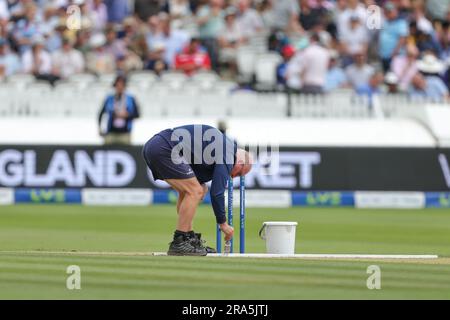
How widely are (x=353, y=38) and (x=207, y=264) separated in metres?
15.4

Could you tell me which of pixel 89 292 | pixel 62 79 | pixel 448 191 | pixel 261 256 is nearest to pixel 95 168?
pixel 62 79

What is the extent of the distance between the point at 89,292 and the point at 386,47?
17.9 m

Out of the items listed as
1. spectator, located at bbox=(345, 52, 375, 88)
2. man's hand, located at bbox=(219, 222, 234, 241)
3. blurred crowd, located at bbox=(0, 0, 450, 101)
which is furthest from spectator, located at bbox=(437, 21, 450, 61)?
man's hand, located at bbox=(219, 222, 234, 241)

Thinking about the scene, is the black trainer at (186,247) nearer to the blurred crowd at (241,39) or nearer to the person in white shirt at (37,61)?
the blurred crowd at (241,39)

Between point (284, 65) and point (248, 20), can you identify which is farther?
point (248, 20)

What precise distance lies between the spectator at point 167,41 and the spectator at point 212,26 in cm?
41

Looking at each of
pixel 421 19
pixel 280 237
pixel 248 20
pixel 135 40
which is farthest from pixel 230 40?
pixel 280 237

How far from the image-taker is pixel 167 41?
28047 mm

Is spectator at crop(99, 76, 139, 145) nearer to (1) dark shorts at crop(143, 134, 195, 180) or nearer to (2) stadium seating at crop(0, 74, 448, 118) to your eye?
(2) stadium seating at crop(0, 74, 448, 118)

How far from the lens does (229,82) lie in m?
27.0

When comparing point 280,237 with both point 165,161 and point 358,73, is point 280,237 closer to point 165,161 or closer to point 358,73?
point 165,161

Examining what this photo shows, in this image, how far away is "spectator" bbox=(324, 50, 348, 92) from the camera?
2753 cm

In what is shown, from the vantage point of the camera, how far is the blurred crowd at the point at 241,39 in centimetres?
2753

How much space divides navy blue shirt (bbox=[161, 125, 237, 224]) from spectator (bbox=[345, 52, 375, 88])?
13.5 metres
